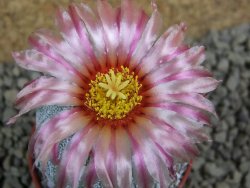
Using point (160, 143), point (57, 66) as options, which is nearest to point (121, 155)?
point (160, 143)

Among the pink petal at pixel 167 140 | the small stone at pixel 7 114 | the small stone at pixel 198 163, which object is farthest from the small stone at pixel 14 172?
the pink petal at pixel 167 140

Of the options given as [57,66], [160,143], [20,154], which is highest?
[57,66]

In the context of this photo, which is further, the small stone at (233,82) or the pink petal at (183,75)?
the small stone at (233,82)

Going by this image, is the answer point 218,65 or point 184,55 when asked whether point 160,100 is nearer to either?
point 184,55

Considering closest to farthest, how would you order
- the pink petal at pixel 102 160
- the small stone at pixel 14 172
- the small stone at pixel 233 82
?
the pink petal at pixel 102 160 < the small stone at pixel 14 172 < the small stone at pixel 233 82

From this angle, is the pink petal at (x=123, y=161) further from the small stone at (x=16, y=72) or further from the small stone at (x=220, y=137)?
the small stone at (x=16, y=72)

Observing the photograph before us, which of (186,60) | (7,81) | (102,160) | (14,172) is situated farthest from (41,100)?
(7,81)

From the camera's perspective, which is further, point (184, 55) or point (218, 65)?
point (218, 65)
